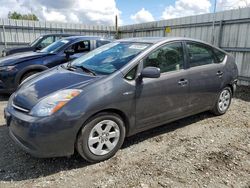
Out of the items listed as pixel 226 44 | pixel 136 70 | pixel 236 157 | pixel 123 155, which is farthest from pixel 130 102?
pixel 226 44

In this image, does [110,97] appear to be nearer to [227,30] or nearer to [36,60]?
[36,60]

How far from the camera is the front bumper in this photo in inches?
94.6

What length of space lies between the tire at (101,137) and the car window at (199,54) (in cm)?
173

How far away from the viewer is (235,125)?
4168 mm

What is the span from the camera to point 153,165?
9.26 ft

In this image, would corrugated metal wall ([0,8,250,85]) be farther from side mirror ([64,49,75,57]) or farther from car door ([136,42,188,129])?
side mirror ([64,49,75,57])

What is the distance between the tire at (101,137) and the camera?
265cm

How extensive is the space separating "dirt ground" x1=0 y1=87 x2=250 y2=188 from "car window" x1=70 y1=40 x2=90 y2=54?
3.32 meters

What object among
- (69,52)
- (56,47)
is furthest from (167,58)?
(56,47)

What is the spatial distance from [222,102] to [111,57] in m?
2.61

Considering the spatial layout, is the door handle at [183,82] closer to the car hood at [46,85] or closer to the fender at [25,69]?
the car hood at [46,85]

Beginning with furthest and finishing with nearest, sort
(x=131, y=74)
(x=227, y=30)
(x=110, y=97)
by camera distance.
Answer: (x=227, y=30)
(x=131, y=74)
(x=110, y=97)

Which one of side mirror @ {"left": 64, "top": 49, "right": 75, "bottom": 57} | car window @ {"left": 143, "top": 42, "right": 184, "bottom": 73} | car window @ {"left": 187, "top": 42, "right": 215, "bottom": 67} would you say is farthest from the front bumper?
side mirror @ {"left": 64, "top": 49, "right": 75, "bottom": 57}

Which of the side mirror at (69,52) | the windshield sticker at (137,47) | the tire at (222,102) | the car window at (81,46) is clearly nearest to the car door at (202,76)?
the tire at (222,102)
